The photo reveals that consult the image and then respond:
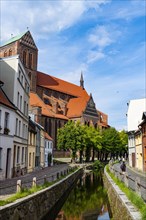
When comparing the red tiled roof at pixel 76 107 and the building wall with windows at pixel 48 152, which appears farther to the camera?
the red tiled roof at pixel 76 107

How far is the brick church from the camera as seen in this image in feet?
248

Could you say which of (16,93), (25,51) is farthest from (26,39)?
(16,93)

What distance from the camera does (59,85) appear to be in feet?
314

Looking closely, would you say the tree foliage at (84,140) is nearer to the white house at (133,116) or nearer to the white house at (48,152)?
the white house at (48,152)

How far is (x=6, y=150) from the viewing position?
22.5 metres

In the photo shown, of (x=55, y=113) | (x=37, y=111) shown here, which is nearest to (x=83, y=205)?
(x=37, y=111)

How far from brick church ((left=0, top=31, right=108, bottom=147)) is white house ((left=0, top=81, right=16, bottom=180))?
4457 centimetres

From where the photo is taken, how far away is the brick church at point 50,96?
75.5m

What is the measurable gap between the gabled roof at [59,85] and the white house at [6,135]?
6156 cm

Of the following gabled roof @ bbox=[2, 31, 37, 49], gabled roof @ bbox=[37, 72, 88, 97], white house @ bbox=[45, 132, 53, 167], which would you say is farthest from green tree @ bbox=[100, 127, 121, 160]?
gabled roof @ bbox=[2, 31, 37, 49]

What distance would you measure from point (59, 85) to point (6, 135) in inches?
2914

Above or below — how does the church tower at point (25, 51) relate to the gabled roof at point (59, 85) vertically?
above

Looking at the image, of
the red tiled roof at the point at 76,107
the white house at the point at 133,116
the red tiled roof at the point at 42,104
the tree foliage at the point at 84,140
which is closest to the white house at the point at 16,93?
the white house at the point at 133,116

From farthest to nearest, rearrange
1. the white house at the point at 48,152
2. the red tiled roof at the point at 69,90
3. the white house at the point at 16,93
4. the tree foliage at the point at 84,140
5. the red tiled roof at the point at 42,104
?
the red tiled roof at the point at 69,90
the red tiled roof at the point at 42,104
the tree foliage at the point at 84,140
the white house at the point at 48,152
the white house at the point at 16,93
